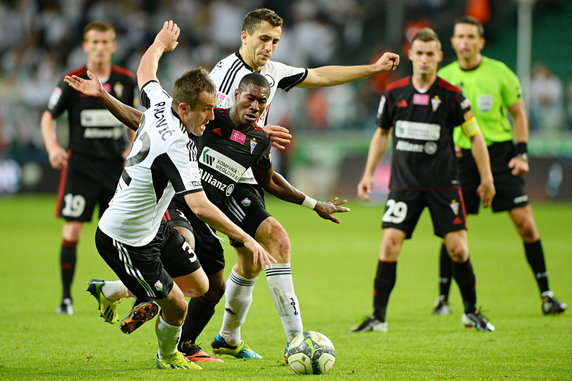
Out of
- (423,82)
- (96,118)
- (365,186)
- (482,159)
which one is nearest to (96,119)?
(96,118)

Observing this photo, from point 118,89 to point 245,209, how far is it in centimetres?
325

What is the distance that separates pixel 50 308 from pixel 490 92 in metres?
4.77

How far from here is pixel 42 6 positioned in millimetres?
26812

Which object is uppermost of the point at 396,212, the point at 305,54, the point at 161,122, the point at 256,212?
the point at 305,54

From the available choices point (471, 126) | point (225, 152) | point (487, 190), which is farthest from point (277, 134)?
point (487, 190)

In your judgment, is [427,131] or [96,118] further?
[96,118]

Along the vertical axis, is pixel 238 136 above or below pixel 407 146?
above

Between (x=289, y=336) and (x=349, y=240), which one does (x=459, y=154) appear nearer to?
(x=289, y=336)

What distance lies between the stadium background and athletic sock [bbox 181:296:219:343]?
14649mm

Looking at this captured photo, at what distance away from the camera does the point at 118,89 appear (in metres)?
9.24

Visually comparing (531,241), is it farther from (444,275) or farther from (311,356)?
(311,356)

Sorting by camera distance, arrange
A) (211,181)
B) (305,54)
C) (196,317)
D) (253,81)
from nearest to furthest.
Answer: (253,81) < (211,181) < (196,317) < (305,54)

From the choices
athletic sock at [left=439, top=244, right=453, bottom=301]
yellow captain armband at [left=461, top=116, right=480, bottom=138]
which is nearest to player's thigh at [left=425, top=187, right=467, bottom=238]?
yellow captain armband at [left=461, top=116, right=480, bottom=138]

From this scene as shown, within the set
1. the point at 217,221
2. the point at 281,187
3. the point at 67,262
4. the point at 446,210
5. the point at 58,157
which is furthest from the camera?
the point at 58,157
